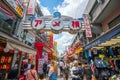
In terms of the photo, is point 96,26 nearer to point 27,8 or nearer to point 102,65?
point 102,65

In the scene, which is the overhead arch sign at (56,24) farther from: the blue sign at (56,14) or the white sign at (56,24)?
the blue sign at (56,14)

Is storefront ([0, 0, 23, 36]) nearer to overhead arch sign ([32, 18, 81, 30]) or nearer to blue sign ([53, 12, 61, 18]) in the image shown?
overhead arch sign ([32, 18, 81, 30])

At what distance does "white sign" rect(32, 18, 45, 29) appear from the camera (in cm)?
1362

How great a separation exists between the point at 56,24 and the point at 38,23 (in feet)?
6.31

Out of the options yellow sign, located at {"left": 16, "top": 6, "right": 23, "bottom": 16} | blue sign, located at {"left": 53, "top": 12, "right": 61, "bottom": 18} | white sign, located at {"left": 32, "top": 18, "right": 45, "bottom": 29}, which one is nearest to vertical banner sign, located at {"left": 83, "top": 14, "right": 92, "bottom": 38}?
blue sign, located at {"left": 53, "top": 12, "right": 61, "bottom": 18}

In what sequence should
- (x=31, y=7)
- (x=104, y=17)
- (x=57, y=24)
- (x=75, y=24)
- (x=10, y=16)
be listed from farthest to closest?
(x=31, y=7) → (x=75, y=24) → (x=57, y=24) → (x=104, y=17) → (x=10, y=16)

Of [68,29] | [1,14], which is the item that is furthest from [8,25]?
[68,29]

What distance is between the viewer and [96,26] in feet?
47.8

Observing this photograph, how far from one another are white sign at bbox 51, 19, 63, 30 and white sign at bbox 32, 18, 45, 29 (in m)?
1.07

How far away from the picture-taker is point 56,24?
13.7 m

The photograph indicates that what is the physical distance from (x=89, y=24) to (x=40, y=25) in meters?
5.35

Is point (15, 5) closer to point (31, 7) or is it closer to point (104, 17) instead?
point (31, 7)

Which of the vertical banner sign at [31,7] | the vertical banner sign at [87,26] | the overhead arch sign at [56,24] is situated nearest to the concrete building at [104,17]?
the vertical banner sign at [87,26]

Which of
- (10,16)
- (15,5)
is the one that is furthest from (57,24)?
(10,16)
